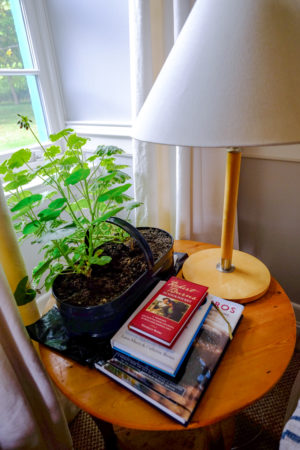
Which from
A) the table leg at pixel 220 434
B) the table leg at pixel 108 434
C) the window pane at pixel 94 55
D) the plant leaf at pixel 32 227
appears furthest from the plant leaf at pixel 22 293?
the window pane at pixel 94 55

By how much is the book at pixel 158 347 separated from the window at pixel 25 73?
41.2 inches

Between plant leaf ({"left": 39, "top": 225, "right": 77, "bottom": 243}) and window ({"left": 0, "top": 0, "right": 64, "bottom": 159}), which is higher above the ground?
window ({"left": 0, "top": 0, "right": 64, "bottom": 159})

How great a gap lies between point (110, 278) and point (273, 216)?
2.70 feet

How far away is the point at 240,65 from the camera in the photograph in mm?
467

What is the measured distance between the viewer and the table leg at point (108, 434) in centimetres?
72

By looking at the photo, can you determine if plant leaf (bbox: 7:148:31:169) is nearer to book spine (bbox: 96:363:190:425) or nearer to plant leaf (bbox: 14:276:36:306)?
plant leaf (bbox: 14:276:36:306)

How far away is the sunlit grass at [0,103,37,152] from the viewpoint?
1247mm

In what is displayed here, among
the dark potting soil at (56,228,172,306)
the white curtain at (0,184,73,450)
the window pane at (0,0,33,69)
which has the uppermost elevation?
the window pane at (0,0,33,69)

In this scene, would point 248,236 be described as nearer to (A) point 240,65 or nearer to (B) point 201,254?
(B) point 201,254

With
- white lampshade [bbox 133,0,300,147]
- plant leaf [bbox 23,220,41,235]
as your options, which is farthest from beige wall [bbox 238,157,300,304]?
plant leaf [bbox 23,220,41,235]

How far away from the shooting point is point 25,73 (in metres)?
1.28

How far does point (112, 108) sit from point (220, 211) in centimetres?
72

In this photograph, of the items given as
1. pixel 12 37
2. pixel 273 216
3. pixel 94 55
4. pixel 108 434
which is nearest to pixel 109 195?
pixel 108 434

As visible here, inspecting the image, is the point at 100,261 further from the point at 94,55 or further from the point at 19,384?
the point at 94,55
